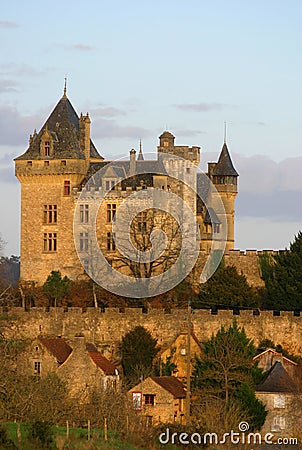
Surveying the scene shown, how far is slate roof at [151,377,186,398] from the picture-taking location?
50562 millimetres

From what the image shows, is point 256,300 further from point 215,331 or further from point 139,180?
point 139,180

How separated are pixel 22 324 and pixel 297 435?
12.4m

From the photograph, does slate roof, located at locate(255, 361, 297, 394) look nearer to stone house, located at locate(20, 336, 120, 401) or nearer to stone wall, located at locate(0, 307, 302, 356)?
stone wall, located at locate(0, 307, 302, 356)

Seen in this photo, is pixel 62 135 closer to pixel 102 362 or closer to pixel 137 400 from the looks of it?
pixel 102 362

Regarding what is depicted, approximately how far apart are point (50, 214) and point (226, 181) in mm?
9125

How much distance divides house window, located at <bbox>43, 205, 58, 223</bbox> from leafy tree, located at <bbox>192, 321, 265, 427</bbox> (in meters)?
20.9

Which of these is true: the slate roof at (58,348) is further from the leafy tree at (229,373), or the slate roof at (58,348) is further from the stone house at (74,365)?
the leafy tree at (229,373)

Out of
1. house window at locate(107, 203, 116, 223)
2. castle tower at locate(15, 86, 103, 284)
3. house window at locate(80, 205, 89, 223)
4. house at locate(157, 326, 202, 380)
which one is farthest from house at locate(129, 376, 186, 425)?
house window at locate(80, 205, 89, 223)

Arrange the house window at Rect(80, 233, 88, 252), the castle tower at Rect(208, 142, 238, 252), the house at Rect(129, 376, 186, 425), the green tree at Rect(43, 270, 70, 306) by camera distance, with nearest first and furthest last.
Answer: the house at Rect(129, 376, 186, 425) → the green tree at Rect(43, 270, 70, 306) → the house window at Rect(80, 233, 88, 252) → the castle tower at Rect(208, 142, 238, 252)

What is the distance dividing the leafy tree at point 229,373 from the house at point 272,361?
0.36 m

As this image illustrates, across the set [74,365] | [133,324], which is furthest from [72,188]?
[74,365]

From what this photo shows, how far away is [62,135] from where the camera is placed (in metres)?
73.4

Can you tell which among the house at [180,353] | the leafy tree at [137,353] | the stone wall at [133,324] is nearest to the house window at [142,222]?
the stone wall at [133,324]

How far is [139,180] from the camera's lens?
2830 inches
